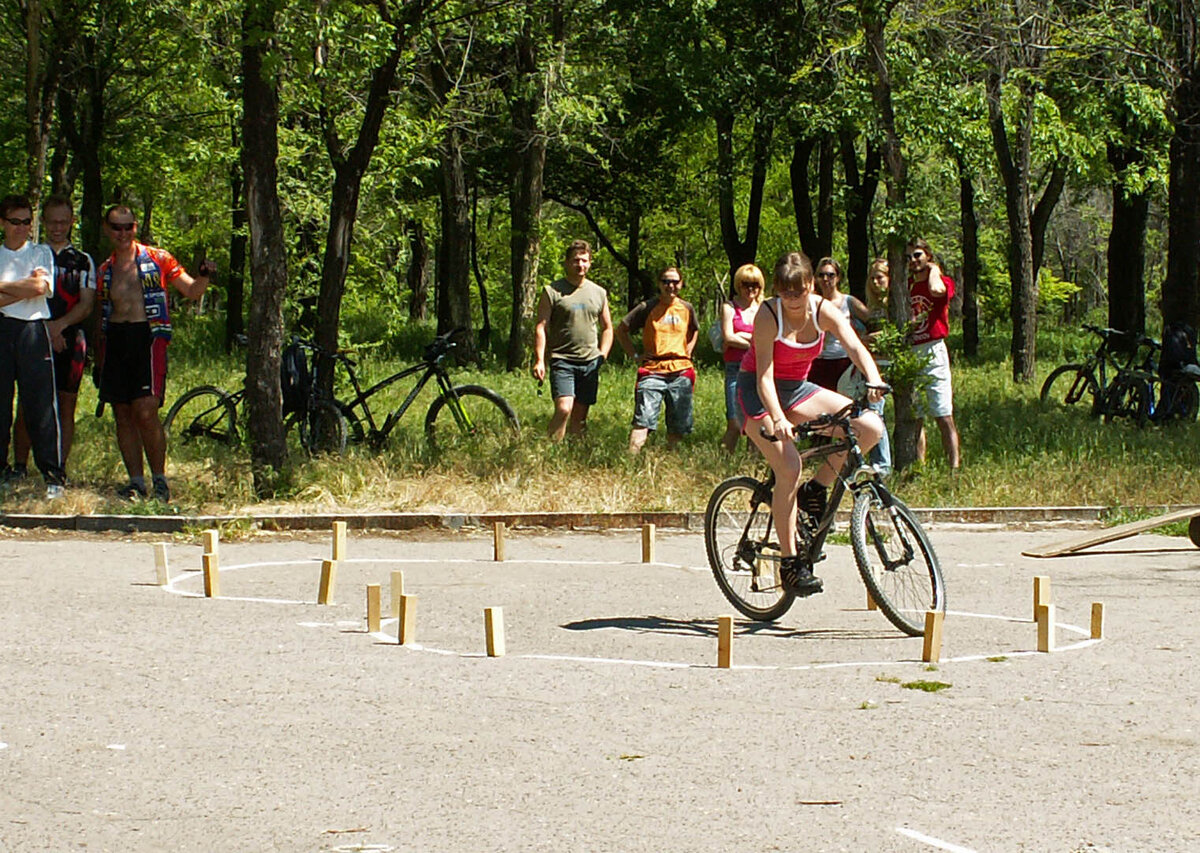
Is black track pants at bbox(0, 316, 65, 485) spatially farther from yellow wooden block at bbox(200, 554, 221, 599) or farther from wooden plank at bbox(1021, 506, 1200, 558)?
wooden plank at bbox(1021, 506, 1200, 558)

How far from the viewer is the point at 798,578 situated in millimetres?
8594

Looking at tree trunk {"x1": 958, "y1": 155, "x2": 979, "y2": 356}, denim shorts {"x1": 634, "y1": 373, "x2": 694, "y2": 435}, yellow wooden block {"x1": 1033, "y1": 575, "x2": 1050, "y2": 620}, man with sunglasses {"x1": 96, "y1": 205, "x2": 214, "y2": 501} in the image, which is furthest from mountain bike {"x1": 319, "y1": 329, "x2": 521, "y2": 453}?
tree trunk {"x1": 958, "y1": 155, "x2": 979, "y2": 356}

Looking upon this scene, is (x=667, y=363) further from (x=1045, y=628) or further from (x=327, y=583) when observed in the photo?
(x=1045, y=628)

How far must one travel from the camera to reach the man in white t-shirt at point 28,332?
41.8ft

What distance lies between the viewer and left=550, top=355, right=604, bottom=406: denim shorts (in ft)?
49.2

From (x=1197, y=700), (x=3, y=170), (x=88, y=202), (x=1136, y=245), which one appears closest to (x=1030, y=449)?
(x=1197, y=700)

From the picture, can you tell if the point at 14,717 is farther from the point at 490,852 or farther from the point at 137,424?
the point at 137,424

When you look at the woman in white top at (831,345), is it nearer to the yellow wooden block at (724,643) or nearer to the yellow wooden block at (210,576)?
the yellow wooden block at (210,576)

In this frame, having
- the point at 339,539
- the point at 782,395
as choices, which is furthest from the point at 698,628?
the point at 339,539

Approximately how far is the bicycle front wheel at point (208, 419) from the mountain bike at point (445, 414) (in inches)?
50.7

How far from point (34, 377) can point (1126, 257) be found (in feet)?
73.0

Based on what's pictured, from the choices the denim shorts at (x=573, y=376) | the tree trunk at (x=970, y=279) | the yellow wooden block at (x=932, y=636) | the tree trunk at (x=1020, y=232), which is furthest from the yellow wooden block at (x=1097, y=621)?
the tree trunk at (x=970, y=279)

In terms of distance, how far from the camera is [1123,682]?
718 cm

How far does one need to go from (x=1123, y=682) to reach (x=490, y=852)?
3.52 metres
